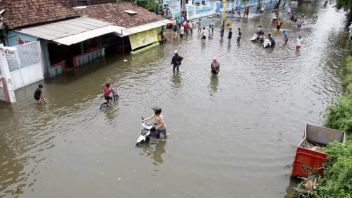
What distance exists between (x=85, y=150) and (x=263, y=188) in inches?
249

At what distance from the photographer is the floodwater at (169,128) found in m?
10.7

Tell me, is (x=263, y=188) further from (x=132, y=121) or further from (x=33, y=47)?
(x=33, y=47)

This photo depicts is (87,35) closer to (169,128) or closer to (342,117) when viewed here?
(169,128)

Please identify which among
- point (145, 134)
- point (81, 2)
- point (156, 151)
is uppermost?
point (81, 2)

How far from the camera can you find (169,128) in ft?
47.0

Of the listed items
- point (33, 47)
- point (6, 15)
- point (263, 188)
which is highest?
point (6, 15)

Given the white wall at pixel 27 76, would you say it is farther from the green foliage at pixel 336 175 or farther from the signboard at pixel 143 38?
the green foliage at pixel 336 175

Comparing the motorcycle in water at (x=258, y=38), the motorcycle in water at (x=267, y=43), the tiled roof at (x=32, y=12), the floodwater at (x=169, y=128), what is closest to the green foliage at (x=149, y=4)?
the motorcycle in water at (x=258, y=38)

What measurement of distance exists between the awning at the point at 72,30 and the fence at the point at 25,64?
929 millimetres

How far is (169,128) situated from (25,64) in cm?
932

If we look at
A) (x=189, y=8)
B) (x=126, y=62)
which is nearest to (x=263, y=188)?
(x=126, y=62)

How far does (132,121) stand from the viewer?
49.1 ft

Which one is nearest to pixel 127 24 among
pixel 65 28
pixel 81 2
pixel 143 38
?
pixel 143 38

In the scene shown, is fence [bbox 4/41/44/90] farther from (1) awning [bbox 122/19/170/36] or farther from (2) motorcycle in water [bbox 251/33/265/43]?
(2) motorcycle in water [bbox 251/33/265/43]
